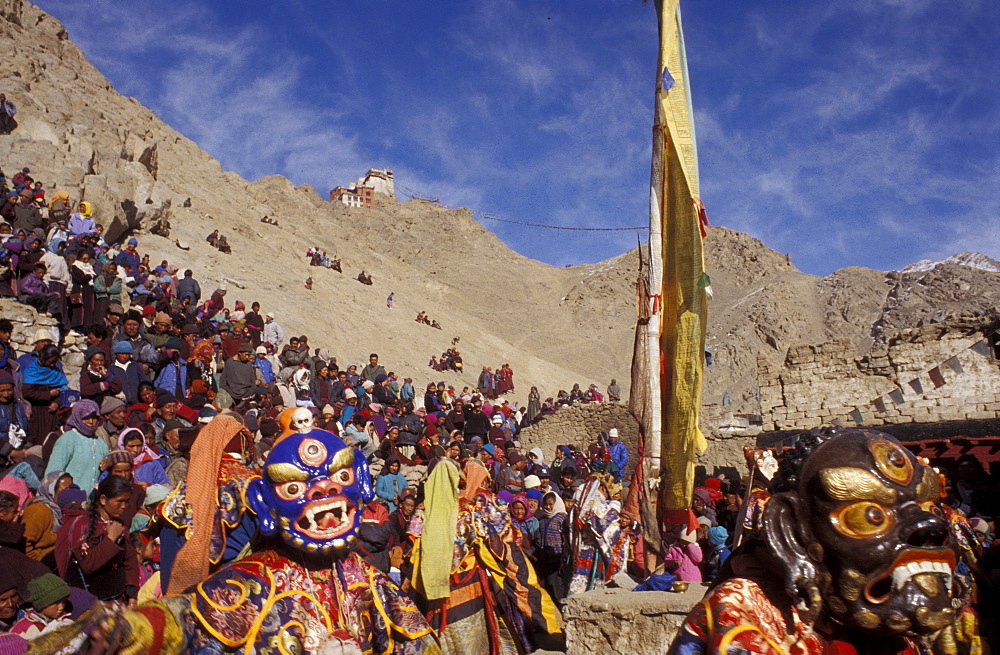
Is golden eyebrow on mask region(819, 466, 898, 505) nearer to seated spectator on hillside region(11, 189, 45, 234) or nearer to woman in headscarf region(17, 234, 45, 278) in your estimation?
woman in headscarf region(17, 234, 45, 278)

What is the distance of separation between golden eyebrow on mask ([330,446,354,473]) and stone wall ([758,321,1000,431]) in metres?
12.2

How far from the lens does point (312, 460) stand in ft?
11.2

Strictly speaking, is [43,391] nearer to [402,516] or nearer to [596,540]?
[402,516]

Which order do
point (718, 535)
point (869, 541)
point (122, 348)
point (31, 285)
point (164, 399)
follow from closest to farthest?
point (869, 541) → point (718, 535) → point (164, 399) → point (122, 348) → point (31, 285)

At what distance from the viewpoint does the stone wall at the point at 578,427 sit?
831 inches

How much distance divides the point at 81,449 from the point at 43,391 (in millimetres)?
1978

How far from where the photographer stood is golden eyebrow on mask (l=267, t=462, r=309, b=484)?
132 inches

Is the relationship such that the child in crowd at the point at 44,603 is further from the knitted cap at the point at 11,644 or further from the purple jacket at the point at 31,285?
the purple jacket at the point at 31,285

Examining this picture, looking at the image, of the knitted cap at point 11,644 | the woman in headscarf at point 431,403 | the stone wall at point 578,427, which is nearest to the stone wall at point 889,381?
the stone wall at point 578,427

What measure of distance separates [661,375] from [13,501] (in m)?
5.35

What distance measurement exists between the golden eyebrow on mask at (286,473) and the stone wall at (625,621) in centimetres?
245

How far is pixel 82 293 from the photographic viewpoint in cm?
1211

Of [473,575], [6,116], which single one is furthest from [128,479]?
[6,116]

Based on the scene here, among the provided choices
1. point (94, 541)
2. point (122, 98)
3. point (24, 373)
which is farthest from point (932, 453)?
point (122, 98)
